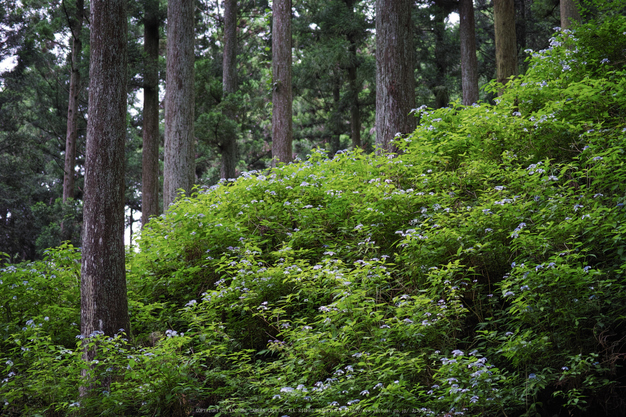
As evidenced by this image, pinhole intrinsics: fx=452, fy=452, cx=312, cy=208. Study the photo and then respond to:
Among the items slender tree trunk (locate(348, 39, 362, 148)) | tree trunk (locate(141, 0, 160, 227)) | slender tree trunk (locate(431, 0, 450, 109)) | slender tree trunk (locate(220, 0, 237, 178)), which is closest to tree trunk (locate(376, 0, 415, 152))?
tree trunk (locate(141, 0, 160, 227))

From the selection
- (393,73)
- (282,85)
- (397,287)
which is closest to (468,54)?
(282,85)

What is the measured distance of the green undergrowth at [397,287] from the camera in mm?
3371

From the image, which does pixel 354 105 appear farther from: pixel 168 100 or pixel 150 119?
pixel 168 100

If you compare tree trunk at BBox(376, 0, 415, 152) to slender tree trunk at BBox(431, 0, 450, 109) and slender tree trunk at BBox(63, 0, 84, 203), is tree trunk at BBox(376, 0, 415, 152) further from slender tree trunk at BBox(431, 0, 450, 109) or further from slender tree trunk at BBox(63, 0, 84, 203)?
slender tree trunk at BBox(63, 0, 84, 203)

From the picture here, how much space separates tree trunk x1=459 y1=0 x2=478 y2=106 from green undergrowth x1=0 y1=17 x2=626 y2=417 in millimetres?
6546

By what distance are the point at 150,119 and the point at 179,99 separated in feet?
12.9

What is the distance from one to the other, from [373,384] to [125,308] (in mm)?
2861

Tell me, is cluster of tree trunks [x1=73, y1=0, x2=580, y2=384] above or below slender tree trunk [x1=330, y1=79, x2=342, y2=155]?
below

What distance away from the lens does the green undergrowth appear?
3371mm

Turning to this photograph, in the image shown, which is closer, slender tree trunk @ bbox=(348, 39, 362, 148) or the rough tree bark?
the rough tree bark

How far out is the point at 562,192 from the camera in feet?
14.9

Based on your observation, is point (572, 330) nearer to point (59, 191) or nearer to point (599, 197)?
point (599, 197)

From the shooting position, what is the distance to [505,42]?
29.7 feet

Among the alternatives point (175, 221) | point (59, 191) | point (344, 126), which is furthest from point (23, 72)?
point (175, 221)
